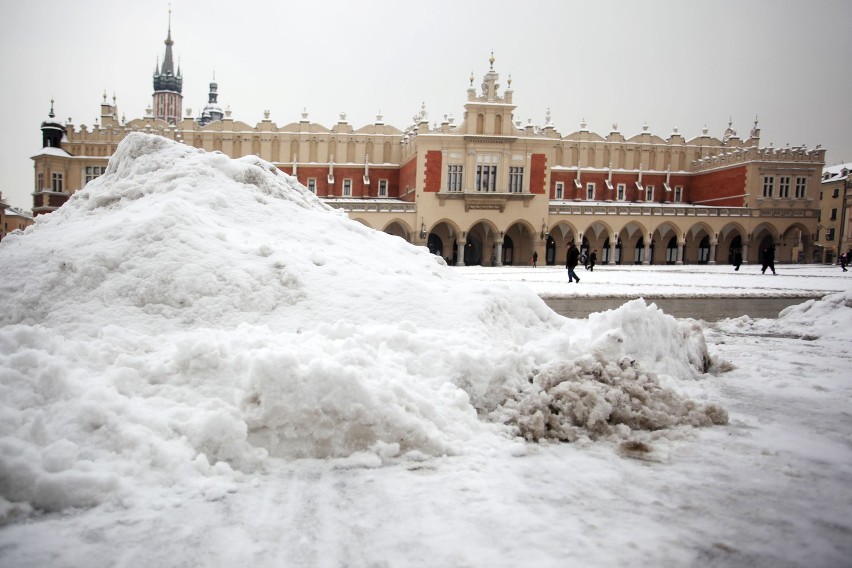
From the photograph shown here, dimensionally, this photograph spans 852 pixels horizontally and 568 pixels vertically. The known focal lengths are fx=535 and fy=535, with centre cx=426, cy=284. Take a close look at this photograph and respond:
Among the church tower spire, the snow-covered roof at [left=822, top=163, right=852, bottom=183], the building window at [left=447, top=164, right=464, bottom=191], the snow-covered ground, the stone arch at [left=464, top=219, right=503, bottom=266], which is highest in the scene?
the church tower spire

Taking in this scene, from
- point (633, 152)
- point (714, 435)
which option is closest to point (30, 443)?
point (714, 435)

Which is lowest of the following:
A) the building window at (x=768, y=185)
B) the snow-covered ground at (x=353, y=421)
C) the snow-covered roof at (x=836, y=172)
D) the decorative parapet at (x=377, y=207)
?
the snow-covered ground at (x=353, y=421)

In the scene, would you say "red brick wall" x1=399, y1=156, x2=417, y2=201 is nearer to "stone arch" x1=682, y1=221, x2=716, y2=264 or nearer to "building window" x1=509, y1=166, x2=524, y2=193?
"building window" x1=509, y1=166, x2=524, y2=193

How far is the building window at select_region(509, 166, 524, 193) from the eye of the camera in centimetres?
3919

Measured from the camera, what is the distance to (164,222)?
509 cm

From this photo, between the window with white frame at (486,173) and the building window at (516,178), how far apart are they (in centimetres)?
128

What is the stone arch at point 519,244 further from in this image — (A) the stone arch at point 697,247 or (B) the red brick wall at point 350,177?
(A) the stone arch at point 697,247

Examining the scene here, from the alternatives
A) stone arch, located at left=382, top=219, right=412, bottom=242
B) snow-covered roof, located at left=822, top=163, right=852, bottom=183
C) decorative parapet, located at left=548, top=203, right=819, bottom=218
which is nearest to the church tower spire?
stone arch, located at left=382, top=219, right=412, bottom=242

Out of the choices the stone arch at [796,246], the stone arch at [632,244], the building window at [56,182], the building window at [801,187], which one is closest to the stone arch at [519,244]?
the stone arch at [632,244]

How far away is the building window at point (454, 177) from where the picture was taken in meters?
38.4

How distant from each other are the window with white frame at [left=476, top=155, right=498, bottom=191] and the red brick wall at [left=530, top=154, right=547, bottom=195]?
9.29ft

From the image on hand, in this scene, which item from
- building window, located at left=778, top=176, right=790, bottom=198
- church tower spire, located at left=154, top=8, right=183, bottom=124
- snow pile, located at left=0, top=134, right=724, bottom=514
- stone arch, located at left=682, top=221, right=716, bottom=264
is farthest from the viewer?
church tower spire, located at left=154, top=8, right=183, bottom=124

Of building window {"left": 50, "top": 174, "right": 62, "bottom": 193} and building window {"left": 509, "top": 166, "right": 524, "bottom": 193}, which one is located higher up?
building window {"left": 509, "top": 166, "right": 524, "bottom": 193}

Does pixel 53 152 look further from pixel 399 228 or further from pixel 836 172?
pixel 836 172
